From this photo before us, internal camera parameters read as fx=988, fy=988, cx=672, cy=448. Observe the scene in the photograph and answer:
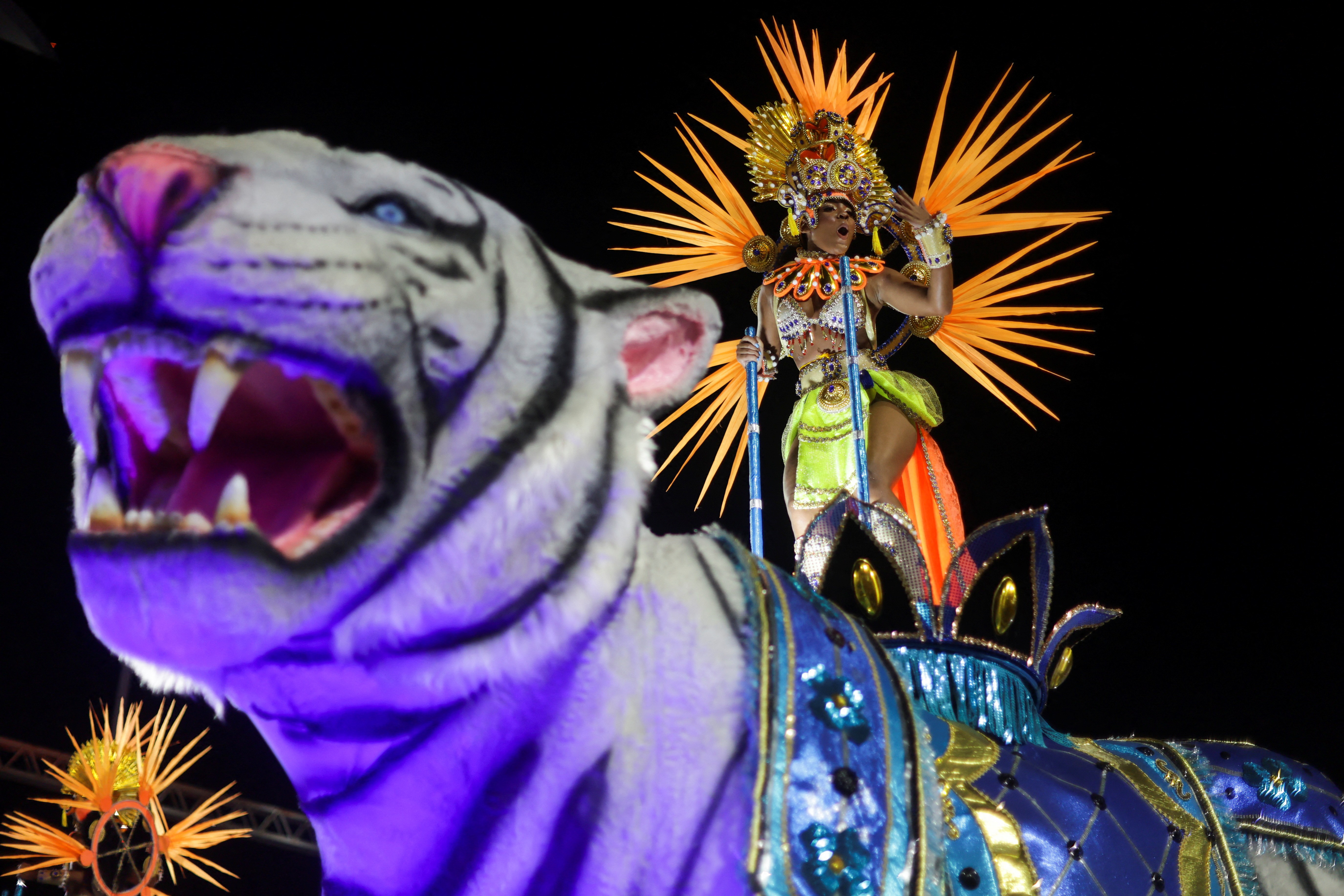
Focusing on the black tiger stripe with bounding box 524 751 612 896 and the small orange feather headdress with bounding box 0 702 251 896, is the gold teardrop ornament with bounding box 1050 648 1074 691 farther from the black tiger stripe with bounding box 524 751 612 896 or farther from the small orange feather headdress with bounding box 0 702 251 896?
the small orange feather headdress with bounding box 0 702 251 896

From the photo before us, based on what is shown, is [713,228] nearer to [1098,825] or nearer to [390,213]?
[1098,825]

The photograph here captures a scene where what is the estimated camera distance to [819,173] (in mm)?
2457

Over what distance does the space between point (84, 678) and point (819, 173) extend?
3635mm

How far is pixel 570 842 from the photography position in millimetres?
742

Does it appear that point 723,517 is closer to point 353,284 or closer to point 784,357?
point 784,357

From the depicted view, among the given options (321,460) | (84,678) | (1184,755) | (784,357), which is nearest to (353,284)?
(321,460)

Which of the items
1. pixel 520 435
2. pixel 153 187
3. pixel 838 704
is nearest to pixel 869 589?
pixel 838 704

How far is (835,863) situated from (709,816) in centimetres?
10

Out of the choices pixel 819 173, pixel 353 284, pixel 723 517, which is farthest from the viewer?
pixel 723 517

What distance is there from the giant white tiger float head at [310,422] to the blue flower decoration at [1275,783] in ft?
3.44

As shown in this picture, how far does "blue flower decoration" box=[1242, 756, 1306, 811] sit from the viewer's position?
1.31 m

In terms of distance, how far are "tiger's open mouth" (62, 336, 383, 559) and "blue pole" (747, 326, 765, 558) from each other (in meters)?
1.31

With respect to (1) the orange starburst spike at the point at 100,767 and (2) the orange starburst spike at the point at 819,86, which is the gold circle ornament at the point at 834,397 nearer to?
(2) the orange starburst spike at the point at 819,86

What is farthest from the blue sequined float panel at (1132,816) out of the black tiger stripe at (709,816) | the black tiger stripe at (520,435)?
the black tiger stripe at (520,435)
